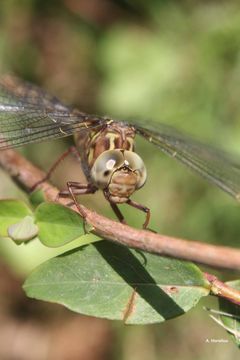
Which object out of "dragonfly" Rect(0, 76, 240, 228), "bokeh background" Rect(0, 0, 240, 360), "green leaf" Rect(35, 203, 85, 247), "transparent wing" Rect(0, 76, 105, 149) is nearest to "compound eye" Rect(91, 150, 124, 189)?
"dragonfly" Rect(0, 76, 240, 228)

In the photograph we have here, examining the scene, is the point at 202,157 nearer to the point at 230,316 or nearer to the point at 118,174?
the point at 118,174

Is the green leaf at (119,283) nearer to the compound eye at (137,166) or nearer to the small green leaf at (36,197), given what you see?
the small green leaf at (36,197)

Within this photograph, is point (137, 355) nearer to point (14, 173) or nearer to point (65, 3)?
point (14, 173)

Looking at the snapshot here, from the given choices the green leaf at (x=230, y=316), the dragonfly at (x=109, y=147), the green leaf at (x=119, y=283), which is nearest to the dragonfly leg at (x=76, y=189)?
the dragonfly at (x=109, y=147)

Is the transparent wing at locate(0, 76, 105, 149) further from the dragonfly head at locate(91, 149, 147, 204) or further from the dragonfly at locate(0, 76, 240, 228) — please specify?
the dragonfly head at locate(91, 149, 147, 204)

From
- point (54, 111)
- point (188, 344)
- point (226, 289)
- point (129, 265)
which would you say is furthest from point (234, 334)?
point (188, 344)

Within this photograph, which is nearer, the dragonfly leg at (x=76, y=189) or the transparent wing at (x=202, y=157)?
the dragonfly leg at (x=76, y=189)
